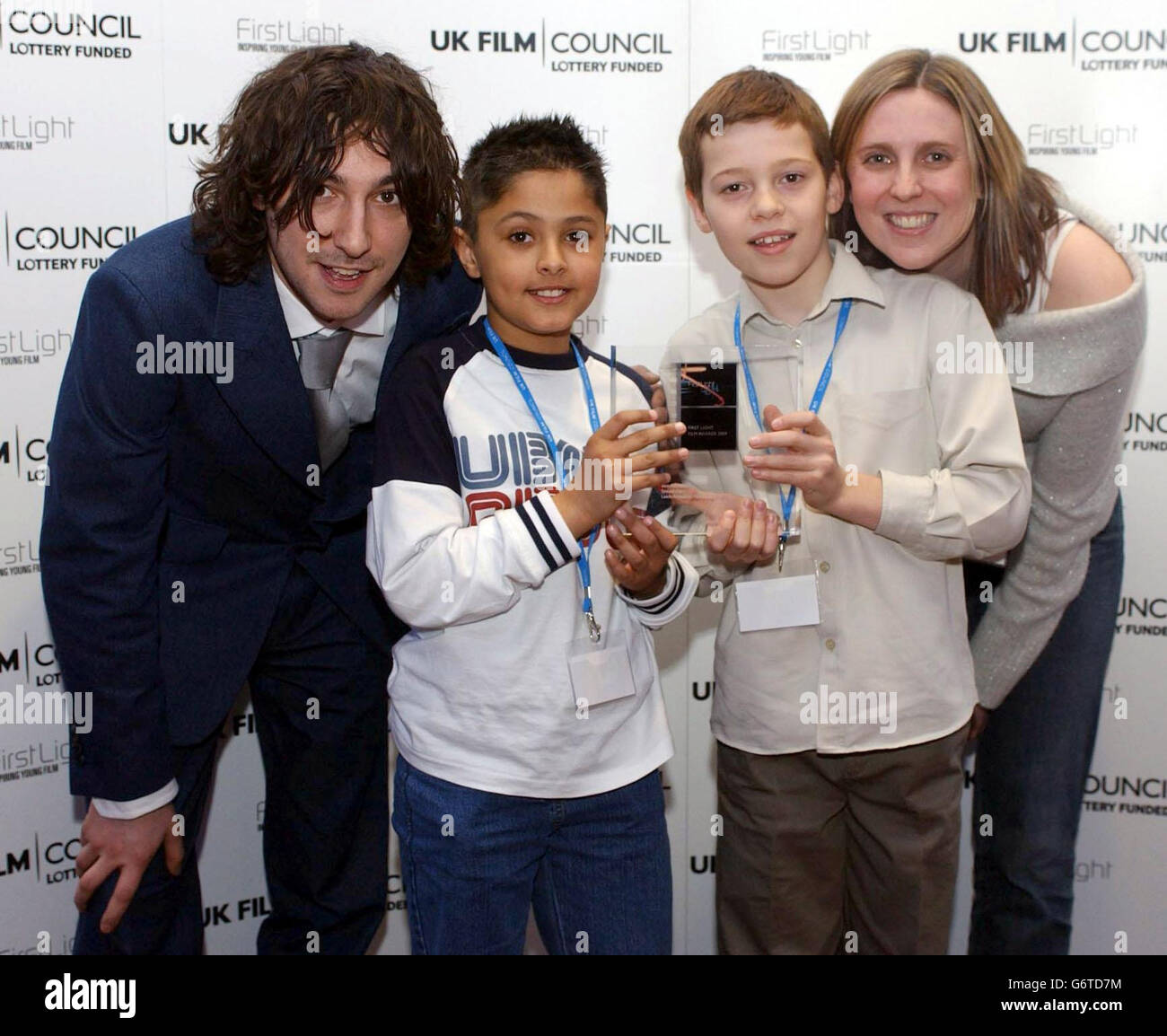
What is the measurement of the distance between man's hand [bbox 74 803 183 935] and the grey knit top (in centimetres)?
154

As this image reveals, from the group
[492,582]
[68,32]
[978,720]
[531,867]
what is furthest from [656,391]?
[68,32]

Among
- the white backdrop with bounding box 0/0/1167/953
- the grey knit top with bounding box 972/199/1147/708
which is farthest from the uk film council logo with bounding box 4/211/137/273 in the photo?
the grey knit top with bounding box 972/199/1147/708

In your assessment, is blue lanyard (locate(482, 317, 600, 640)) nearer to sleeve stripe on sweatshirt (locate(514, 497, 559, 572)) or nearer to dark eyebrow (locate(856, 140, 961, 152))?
sleeve stripe on sweatshirt (locate(514, 497, 559, 572))

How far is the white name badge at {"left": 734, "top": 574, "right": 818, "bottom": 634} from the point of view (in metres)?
1.85

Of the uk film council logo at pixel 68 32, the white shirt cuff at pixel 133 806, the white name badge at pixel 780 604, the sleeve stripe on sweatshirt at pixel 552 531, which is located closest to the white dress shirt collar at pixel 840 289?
A: the white name badge at pixel 780 604

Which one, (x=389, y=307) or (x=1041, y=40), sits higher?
(x=1041, y=40)

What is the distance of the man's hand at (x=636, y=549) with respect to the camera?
1676 mm

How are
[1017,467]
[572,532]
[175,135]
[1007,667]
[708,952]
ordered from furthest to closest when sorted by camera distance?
[708,952] < [175,135] < [1007,667] < [1017,467] < [572,532]

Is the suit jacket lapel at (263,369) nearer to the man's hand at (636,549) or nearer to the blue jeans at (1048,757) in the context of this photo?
the man's hand at (636,549)

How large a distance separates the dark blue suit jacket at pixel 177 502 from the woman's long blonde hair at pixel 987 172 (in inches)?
31.0

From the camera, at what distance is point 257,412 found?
1.85 metres

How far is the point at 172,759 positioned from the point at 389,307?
89cm
